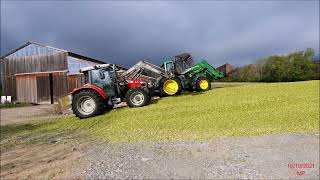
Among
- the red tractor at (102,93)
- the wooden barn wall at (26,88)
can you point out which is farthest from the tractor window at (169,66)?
the wooden barn wall at (26,88)

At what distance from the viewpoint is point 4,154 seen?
7.95m

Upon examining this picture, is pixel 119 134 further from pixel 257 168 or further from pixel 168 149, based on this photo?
pixel 257 168

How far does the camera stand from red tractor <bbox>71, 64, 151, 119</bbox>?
42.8 feet

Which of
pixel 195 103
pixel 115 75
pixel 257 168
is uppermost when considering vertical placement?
pixel 115 75

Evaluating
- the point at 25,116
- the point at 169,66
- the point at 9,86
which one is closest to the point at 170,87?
the point at 169,66

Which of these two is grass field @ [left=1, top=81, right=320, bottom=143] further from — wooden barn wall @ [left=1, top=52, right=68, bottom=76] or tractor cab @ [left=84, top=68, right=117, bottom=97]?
wooden barn wall @ [left=1, top=52, right=68, bottom=76]

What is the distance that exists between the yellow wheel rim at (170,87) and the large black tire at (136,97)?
6.62 feet

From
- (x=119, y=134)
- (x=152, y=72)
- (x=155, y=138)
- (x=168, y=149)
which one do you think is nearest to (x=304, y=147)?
(x=168, y=149)

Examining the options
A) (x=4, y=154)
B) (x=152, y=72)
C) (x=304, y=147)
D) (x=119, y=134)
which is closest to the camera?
(x=304, y=147)

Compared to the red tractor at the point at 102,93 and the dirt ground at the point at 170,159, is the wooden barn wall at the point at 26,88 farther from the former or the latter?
the dirt ground at the point at 170,159

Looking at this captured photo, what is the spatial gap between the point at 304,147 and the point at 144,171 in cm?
361

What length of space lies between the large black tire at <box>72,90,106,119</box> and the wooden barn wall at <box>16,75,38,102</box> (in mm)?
14771

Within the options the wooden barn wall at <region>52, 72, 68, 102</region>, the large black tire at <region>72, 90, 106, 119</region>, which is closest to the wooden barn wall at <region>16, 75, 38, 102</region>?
the wooden barn wall at <region>52, 72, 68, 102</region>

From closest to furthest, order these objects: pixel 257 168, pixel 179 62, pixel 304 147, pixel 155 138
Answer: pixel 257 168, pixel 304 147, pixel 155 138, pixel 179 62
